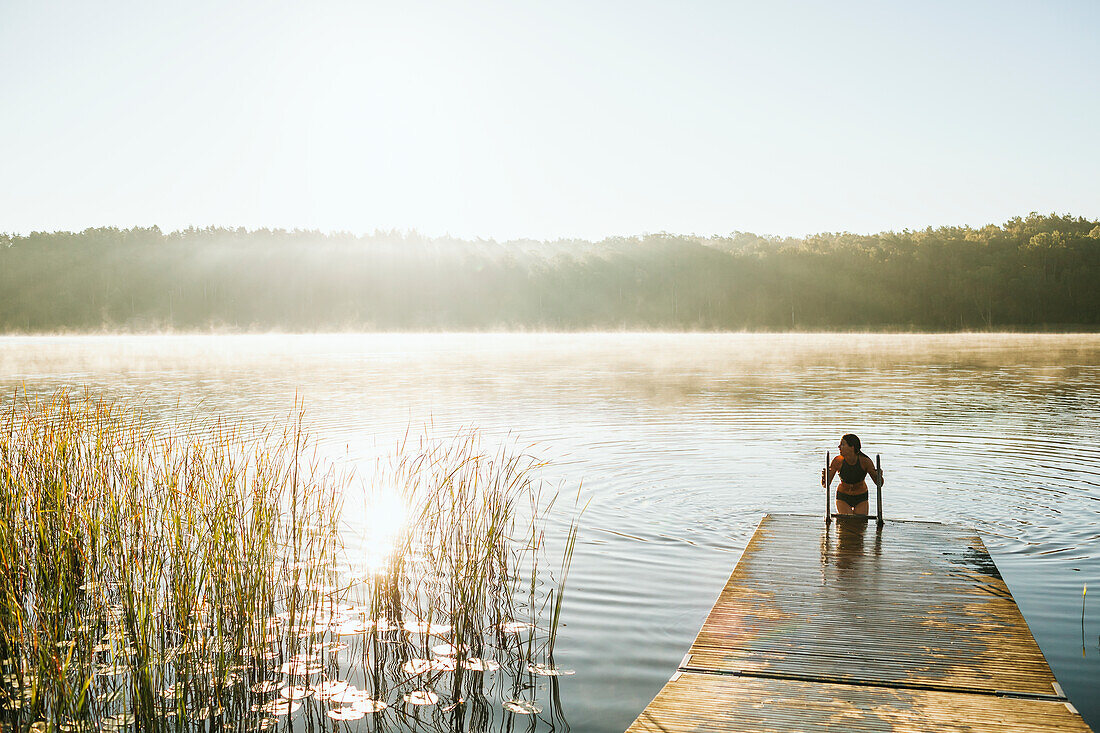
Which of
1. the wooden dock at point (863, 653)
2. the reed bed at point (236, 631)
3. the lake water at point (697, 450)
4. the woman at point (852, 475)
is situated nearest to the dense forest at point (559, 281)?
the lake water at point (697, 450)

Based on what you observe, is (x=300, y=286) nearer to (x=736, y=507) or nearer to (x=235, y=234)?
(x=235, y=234)

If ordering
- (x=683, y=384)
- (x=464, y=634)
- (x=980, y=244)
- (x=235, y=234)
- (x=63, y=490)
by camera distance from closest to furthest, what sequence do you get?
(x=464, y=634), (x=63, y=490), (x=683, y=384), (x=980, y=244), (x=235, y=234)

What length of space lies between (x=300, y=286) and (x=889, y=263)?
6937 cm

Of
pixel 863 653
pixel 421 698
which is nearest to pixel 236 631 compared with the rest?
pixel 421 698

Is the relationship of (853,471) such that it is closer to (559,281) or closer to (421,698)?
(421,698)

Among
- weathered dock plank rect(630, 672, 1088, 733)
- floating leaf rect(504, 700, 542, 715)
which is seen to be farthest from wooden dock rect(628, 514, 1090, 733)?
floating leaf rect(504, 700, 542, 715)

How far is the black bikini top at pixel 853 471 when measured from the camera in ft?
28.0

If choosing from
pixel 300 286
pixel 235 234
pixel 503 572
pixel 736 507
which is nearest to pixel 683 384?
pixel 736 507

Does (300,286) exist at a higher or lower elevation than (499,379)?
higher

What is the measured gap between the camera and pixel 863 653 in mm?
4832

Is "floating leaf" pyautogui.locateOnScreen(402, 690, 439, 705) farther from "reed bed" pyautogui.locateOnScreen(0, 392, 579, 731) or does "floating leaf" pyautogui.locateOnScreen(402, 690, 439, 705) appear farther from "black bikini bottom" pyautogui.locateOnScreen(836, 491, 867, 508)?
"black bikini bottom" pyautogui.locateOnScreen(836, 491, 867, 508)

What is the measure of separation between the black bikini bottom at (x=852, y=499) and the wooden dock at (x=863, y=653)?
4.52 feet

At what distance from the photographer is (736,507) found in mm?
10141

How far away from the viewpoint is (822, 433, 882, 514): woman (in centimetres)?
854
